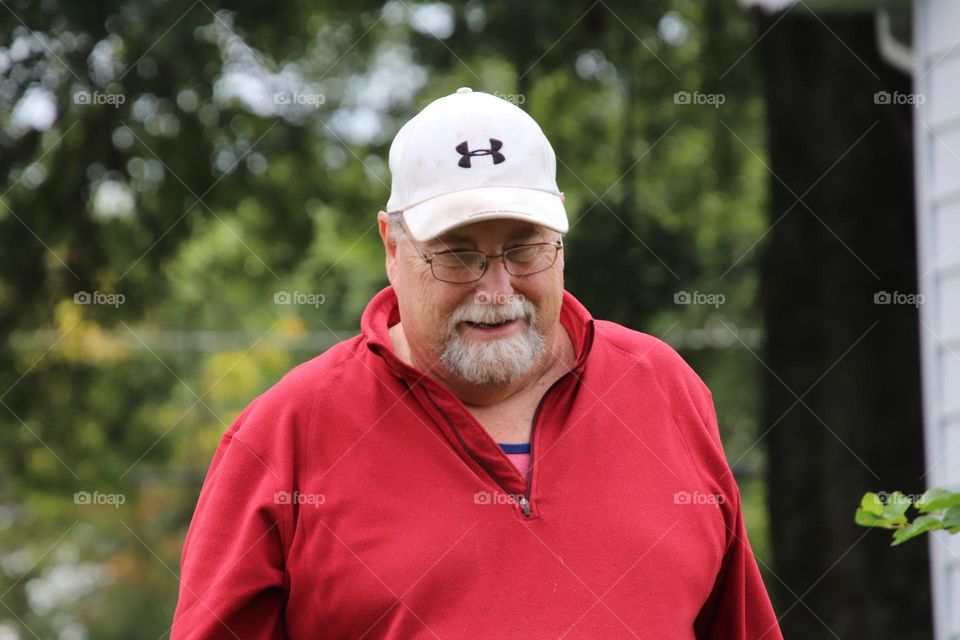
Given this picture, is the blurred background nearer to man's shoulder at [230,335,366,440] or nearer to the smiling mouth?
the smiling mouth

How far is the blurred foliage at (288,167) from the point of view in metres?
6.54

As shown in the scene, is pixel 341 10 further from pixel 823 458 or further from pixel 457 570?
pixel 457 570

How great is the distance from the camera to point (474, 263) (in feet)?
7.88

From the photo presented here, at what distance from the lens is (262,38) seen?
22.2 feet

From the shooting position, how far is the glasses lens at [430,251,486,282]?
7.88 ft

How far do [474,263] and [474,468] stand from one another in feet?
1.21

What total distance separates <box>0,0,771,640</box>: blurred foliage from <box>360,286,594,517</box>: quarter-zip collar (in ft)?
11.9

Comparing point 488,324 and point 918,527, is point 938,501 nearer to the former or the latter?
point 918,527

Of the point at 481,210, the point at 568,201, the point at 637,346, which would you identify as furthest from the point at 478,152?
the point at 568,201

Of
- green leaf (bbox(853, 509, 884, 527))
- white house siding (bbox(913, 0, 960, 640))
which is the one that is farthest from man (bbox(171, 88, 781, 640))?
white house siding (bbox(913, 0, 960, 640))

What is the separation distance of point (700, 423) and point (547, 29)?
173 inches

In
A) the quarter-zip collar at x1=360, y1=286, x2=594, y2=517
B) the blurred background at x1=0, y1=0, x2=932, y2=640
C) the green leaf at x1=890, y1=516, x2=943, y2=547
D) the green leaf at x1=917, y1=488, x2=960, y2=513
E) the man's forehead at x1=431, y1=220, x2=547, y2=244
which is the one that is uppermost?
the blurred background at x1=0, y1=0, x2=932, y2=640

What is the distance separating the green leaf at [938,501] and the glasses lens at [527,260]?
778mm

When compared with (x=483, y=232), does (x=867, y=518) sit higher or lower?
lower
